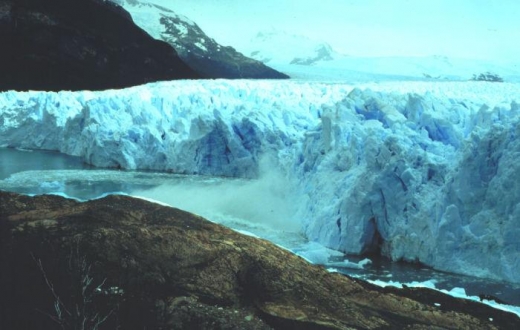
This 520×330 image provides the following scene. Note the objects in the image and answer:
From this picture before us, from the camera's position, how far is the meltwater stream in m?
6.12

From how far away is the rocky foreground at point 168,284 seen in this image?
9.34 feet

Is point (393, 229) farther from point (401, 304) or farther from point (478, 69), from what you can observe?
point (478, 69)

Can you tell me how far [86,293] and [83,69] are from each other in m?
30.1

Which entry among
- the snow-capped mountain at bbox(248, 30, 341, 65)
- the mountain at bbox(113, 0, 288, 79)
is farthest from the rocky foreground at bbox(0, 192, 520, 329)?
the snow-capped mountain at bbox(248, 30, 341, 65)

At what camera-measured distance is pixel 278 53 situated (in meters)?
80.4

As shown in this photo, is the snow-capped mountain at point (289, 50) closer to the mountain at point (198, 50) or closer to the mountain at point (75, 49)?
the mountain at point (198, 50)

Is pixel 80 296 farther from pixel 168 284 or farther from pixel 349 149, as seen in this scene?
pixel 349 149

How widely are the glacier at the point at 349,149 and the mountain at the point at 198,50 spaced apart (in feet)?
64.3

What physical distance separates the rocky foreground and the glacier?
10.2 ft

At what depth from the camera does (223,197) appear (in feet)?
32.6

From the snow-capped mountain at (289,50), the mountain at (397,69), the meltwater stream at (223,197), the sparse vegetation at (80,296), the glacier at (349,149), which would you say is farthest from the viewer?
the snow-capped mountain at (289,50)

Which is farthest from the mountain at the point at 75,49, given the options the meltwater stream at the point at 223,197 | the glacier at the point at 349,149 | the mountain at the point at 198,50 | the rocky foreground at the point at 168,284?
the rocky foreground at the point at 168,284

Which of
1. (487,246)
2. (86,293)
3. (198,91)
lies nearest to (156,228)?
(86,293)

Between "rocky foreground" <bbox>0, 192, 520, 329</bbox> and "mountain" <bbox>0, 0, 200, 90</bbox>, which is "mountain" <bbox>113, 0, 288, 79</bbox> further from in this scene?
"rocky foreground" <bbox>0, 192, 520, 329</bbox>
